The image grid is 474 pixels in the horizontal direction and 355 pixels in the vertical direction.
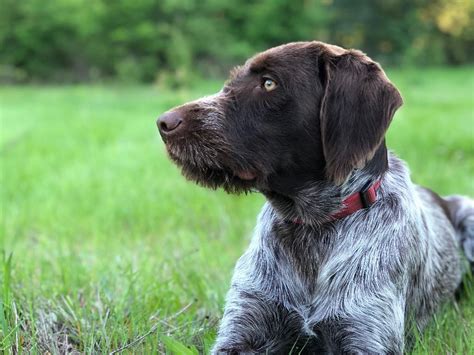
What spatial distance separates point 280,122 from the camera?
3.01 metres

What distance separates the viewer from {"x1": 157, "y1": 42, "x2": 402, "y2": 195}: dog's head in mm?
2908

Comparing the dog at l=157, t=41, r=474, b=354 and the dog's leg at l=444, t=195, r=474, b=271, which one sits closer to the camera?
the dog at l=157, t=41, r=474, b=354

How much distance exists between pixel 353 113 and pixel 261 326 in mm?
1073

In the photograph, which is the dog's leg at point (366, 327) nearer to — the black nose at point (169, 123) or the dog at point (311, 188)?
the dog at point (311, 188)

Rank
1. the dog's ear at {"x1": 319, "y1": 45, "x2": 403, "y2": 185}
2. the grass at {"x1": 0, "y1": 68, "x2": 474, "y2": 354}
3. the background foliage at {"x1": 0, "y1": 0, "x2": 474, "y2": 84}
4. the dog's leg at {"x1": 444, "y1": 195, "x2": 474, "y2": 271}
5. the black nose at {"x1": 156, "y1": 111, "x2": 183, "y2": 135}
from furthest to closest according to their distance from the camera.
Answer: the background foliage at {"x1": 0, "y1": 0, "x2": 474, "y2": 84} → the dog's leg at {"x1": 444, "y1": 195, "x2": 474, "y2": 271} → the grass at {"x1": 0, "y1": 68, "x2": 474, "y2": 354} → the black nose at {"x1": 156, "y1": 111, "x2": 183, "y2": 135} → the dog's ear at {"x1": 319, "y1": 45, "x2": 403, "y2": 185}

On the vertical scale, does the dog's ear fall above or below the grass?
above

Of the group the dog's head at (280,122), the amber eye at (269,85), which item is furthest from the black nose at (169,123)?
the amber eye at (269,85)

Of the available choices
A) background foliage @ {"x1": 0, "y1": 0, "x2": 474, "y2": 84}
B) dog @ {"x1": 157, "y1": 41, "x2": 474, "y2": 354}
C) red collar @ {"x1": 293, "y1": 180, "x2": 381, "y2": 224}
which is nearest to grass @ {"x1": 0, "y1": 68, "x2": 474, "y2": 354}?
dog @ {"x1": 157, "y1": 41, "x2": 474, "y2": 354}

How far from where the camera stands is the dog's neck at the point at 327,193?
3.09 m

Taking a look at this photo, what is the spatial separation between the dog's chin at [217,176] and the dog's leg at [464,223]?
6.39ft

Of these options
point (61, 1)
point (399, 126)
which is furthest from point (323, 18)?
point (399, 126)

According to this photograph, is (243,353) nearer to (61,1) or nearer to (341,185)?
(341,185)

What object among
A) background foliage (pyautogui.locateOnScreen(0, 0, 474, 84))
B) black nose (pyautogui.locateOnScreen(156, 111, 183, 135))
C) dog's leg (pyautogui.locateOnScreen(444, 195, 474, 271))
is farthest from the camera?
background foliage (pyautogui.locateOnScreen(0, 0, 474, 84))

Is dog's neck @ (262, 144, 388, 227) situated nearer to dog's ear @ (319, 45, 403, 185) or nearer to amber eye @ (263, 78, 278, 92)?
dog's ear @ (319, 45, 403, 185)
